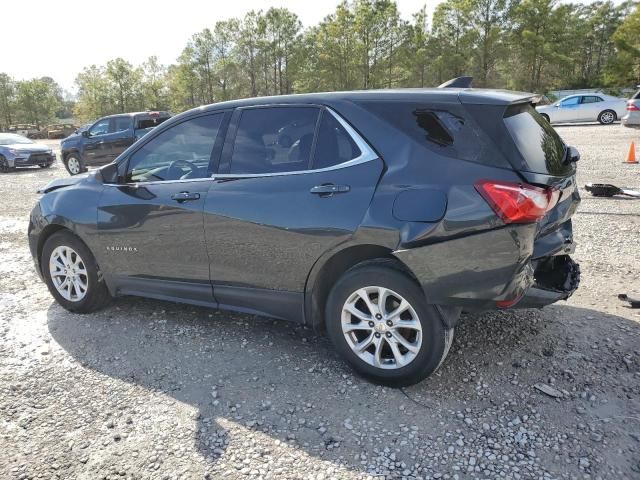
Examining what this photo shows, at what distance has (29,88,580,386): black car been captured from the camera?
284 centimetres

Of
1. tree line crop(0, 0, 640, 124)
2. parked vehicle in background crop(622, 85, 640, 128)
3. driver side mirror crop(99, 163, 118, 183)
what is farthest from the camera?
tree line crop(0, 0, 640, 124)

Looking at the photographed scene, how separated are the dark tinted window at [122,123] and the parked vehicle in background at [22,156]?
4335 millimetres

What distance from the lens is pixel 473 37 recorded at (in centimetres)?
4747

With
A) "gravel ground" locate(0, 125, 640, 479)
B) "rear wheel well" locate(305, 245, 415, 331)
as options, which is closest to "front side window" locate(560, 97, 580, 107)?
"gravel ground" locate(0, 125, 640, 479)

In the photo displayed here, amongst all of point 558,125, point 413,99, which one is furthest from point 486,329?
point 558,125

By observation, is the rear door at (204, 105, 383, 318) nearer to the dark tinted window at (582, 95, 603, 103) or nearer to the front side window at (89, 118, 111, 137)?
the front side window at (89, 118, 111, 137)

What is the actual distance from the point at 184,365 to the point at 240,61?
58563 mm

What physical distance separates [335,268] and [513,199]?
3.92 feet

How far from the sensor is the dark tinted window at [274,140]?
134 inches

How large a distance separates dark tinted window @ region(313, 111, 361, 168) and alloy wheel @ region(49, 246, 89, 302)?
2.46m

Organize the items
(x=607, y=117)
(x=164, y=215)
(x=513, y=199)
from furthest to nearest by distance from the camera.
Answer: (x=607, y=117) < (x=164, y=215) < (x=513, y=199)

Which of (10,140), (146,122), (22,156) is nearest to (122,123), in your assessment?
(146,122)

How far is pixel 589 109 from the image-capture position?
24.4 metres

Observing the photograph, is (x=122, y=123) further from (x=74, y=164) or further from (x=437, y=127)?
(x=437, y=127)
